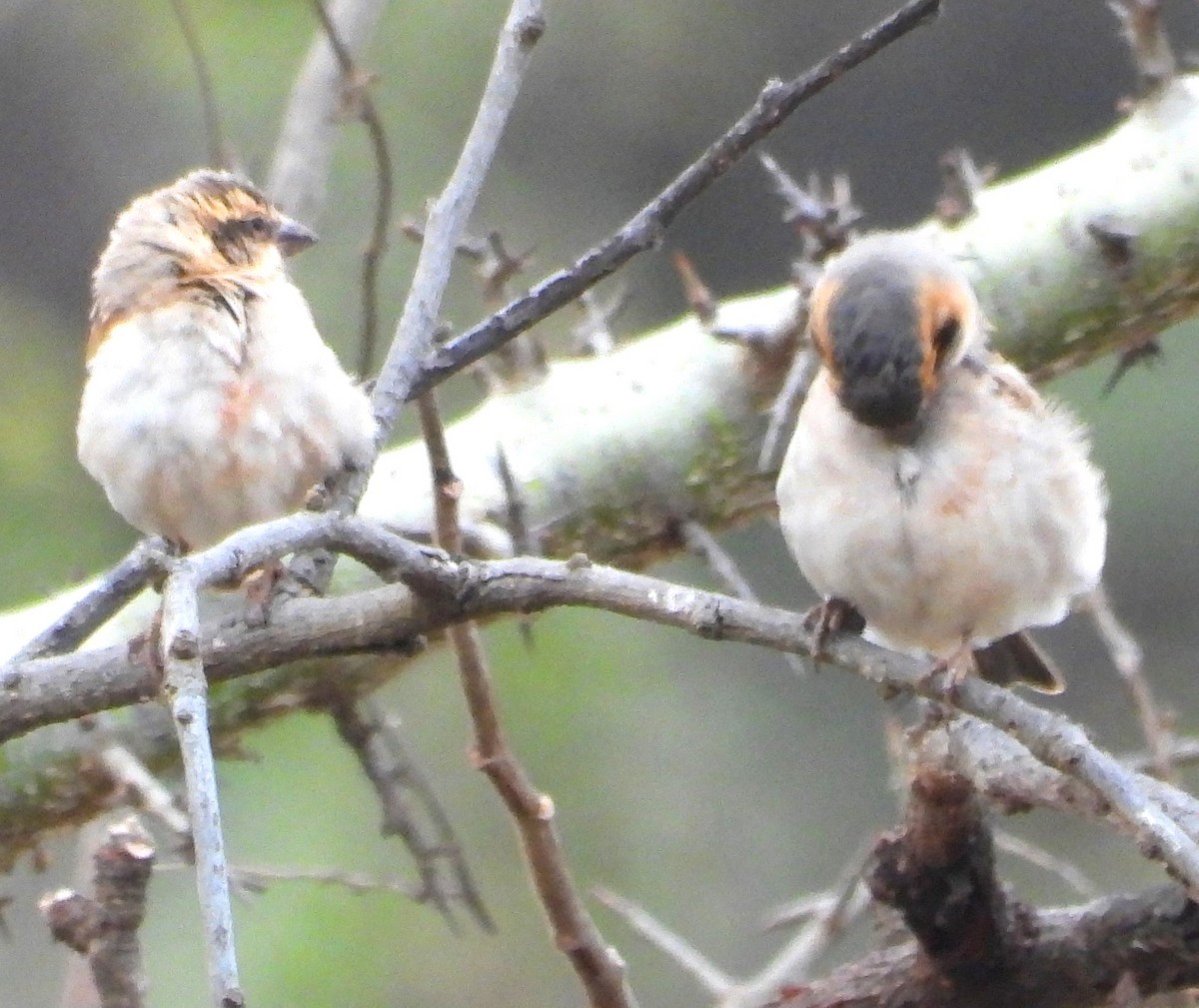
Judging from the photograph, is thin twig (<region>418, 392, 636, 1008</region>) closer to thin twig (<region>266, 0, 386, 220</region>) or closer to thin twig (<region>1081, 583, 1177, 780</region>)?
thin twig (<region>1081, 583, 1177, 780</region>)

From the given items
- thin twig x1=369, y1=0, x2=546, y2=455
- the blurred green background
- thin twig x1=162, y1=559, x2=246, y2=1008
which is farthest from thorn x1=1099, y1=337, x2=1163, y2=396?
the blurred green background

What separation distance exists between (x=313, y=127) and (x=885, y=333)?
217 cm

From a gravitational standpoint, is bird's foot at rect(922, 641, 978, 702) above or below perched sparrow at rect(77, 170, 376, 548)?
below

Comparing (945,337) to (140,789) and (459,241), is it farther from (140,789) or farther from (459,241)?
(140,789)

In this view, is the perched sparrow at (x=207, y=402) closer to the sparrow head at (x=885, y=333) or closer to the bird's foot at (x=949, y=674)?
the sparrow head at (x=885, y=333)

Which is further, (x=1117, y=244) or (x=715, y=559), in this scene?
(x=1117, y=244)

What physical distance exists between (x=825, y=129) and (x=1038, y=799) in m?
7.79

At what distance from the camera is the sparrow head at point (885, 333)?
2762 mm

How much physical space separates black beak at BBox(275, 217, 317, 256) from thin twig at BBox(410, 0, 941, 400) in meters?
1.19

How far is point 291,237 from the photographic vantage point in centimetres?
389

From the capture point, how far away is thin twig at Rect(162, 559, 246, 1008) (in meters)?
1.52

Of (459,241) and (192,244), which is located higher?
(192,244)

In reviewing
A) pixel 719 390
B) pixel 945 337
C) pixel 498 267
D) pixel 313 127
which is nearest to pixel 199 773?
pixel 945 337

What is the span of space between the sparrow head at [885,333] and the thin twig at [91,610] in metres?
0.91
